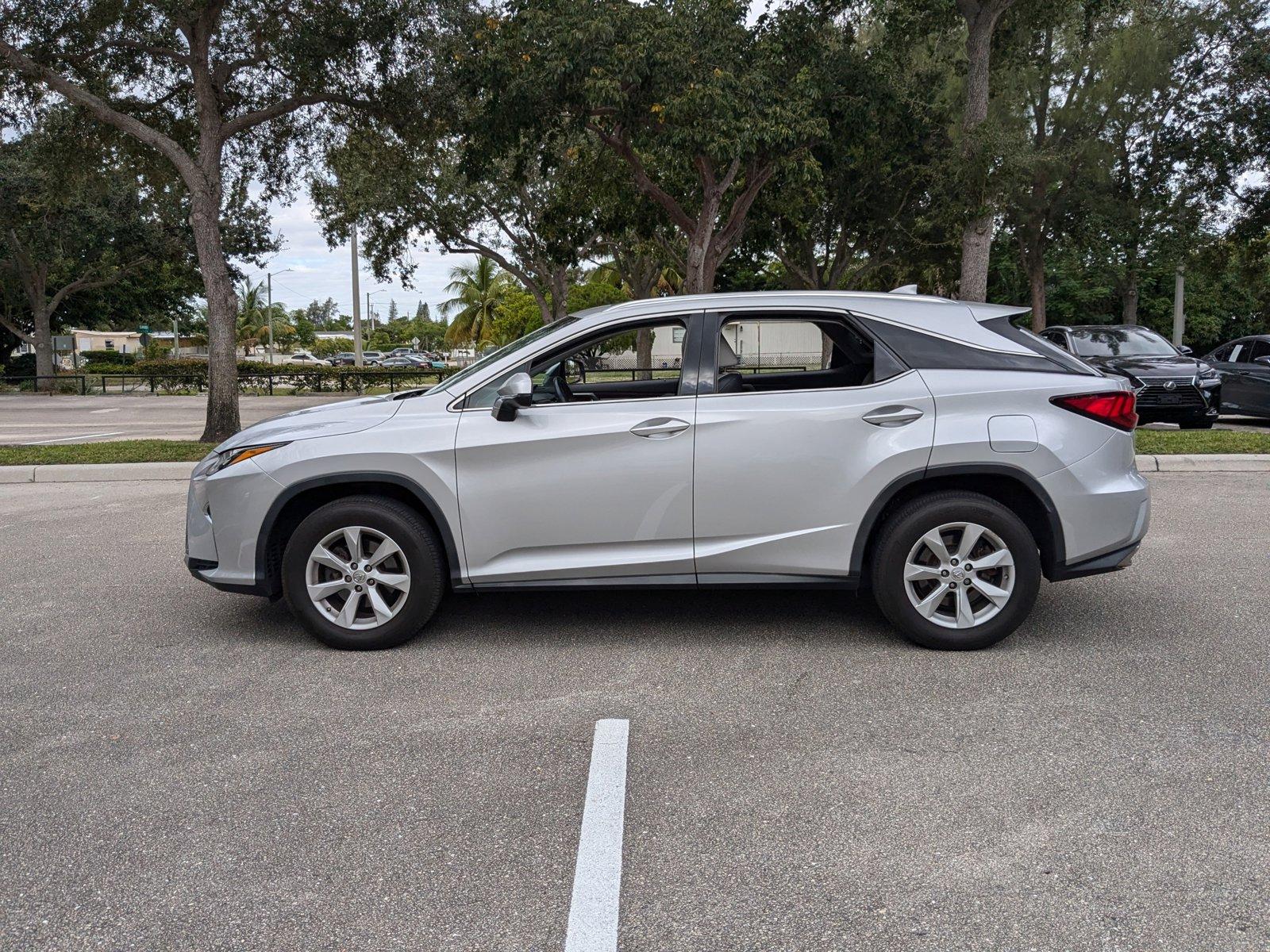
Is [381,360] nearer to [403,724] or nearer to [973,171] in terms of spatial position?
[973,171]

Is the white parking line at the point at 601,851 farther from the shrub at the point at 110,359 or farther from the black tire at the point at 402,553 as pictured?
the shrub at the point at 110,359

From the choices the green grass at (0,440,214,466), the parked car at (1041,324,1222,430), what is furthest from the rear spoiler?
the parked car at (1041,324,1222,430)

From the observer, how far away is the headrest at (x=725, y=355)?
4.91 metres

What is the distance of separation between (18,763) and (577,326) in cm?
295

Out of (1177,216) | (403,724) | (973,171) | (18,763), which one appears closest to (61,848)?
(18,763)

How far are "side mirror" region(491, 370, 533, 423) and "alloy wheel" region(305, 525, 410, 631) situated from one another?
0.80 meters

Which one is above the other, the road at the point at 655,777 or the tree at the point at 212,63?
the tree at the point at 212,63

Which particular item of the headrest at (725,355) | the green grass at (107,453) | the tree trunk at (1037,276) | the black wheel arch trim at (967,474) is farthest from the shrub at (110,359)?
the black wheel arch trim at (967,474)

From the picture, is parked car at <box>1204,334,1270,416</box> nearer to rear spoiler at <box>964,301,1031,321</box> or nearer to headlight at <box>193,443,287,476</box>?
rear spoiler at <box>964,301,1031,321</box>

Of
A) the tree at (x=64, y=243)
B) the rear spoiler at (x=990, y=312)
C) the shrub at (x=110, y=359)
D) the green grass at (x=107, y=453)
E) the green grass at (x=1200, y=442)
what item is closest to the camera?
the rear spoiler at (x=990, y=312)

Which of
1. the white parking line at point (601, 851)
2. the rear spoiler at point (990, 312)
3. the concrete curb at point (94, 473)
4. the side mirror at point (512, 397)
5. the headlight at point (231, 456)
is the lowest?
the white parking line at point (601, 851)

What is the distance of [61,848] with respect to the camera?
2953mm

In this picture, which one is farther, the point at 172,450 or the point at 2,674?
the point at 172,450

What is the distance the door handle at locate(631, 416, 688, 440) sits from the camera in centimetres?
463
